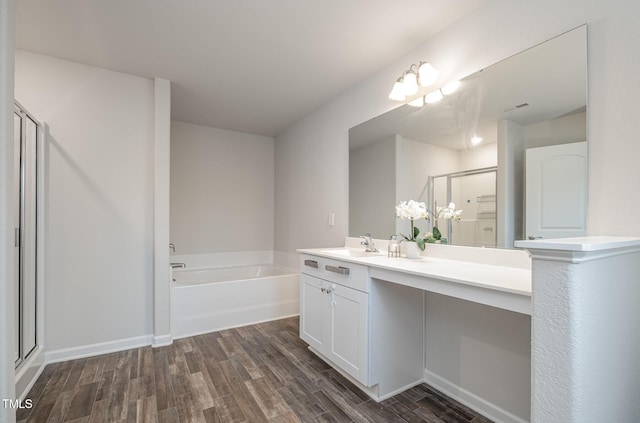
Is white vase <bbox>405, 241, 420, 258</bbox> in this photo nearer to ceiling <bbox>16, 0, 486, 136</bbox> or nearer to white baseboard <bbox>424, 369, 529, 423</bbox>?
white baseboard <bbox>424, 369, 529, 423</bbox>

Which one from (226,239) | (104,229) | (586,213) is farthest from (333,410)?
(226,239)

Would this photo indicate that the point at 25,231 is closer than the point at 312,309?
Yes

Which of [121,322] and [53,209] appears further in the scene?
[121,322]

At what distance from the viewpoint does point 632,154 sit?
114 centimetres

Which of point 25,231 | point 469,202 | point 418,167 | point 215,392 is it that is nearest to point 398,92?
point 418,167

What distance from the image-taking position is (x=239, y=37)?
1.98 meters

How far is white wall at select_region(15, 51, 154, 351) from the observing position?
7.39ft

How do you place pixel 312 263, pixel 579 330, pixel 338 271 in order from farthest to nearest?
pixel 312 263
pixel 338 271
pixel 579 330

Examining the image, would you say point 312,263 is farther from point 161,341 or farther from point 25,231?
point 25,231

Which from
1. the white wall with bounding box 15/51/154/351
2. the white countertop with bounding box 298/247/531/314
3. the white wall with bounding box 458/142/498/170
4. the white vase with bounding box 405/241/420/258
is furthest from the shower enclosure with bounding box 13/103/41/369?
the white wall with bounding box 458/142/498/170

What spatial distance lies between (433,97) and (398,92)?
26 centimetres

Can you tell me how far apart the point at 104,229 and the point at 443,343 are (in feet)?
8.96

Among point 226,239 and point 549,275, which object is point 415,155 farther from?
point 226,239

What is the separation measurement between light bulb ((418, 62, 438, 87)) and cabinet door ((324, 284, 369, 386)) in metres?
1.42
